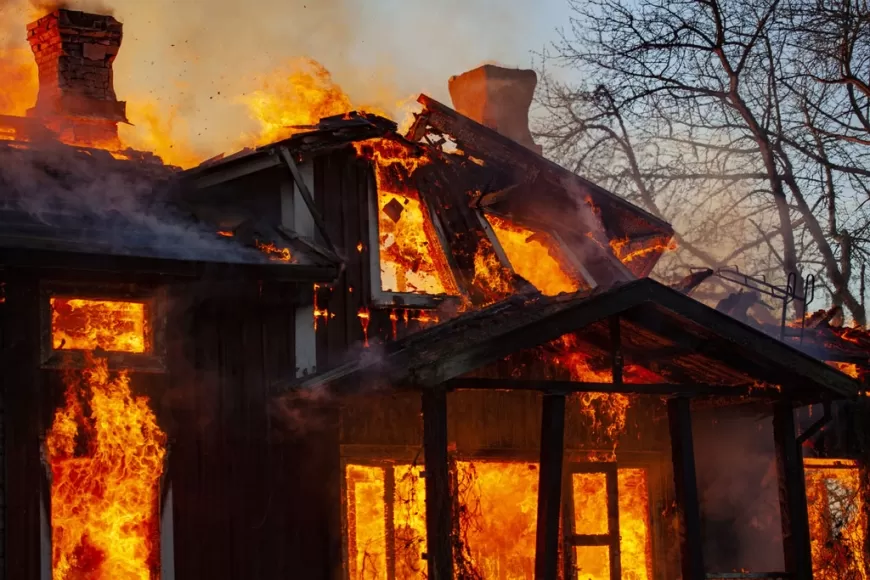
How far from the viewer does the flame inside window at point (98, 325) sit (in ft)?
41.8

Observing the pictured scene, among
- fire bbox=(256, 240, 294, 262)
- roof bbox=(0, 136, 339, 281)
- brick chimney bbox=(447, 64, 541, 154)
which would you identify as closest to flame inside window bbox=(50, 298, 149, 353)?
roof bbox=(0, 136, 339, 281)

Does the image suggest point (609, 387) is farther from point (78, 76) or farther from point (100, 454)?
point (78, 76)

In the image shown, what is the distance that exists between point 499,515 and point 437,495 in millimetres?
3325

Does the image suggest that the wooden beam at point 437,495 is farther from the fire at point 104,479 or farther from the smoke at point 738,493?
the smoke at point 738,493

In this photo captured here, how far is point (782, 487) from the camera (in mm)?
14141

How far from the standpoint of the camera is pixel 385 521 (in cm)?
1427

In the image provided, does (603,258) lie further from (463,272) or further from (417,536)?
(417,536)

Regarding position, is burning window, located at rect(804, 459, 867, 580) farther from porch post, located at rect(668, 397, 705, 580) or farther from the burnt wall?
the burnt wall

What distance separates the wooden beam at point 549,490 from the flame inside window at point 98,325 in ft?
14.0

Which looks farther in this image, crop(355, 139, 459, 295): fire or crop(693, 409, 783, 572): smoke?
crop(693, 409, 783, 572): smoke

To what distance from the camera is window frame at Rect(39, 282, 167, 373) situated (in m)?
12.5

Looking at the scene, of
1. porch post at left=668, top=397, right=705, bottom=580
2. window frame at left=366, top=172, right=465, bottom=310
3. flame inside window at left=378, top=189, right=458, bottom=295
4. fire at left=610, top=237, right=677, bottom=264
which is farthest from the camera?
fire at left=610, top=237, right=677, bottom=264

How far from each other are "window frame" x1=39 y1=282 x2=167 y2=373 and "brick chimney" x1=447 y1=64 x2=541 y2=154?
9.63 metres

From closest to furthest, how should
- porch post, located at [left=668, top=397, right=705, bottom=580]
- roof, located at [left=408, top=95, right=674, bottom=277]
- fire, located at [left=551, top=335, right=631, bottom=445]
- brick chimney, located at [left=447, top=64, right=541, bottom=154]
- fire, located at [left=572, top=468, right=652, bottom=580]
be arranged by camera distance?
porch post, located at [left=668, top=397, right=705, bottom=580], fire, located at [left=551, top=335, right=631, bottom=445], fire, located at [left=572, top=468, right=652, bottom=580], roof, located at [left=408, top=95, right=674, bottom=277], brick chimney, located at [left=447, top=64, right=541, bottom=154]
